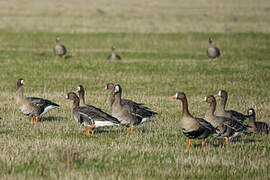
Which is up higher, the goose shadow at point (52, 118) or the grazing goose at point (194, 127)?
the goose shadow at point (52, 118)

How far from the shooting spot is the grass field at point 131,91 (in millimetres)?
10461

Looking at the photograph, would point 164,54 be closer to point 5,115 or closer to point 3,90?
point 3,90

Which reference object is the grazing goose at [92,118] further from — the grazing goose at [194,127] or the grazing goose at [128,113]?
the grazing goose at [194,127]

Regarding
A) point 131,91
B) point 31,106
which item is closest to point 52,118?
point 31,106

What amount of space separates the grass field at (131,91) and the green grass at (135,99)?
0.03m

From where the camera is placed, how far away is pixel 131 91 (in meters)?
24.2

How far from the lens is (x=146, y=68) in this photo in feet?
106

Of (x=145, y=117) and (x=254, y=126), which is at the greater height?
(x=145, y=117)

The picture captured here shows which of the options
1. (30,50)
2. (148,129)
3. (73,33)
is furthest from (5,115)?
(73,33)

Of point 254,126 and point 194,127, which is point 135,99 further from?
point 194,127

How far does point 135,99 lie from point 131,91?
2609mm

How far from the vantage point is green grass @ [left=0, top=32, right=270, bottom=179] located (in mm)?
10375

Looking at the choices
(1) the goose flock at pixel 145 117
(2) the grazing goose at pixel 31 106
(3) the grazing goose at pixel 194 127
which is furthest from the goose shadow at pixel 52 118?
(3) the grazing goose at pixel 194 127

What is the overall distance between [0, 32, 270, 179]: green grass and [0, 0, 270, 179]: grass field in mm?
31
